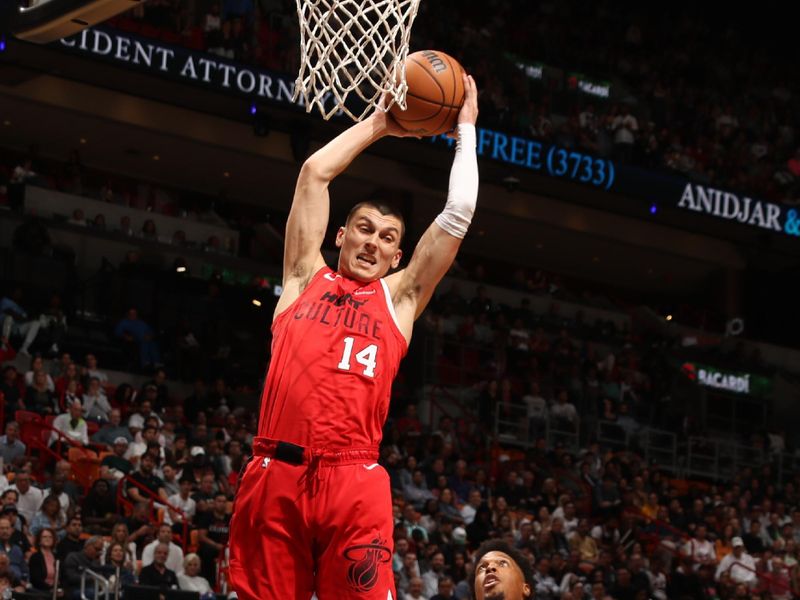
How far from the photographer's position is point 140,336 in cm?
1661

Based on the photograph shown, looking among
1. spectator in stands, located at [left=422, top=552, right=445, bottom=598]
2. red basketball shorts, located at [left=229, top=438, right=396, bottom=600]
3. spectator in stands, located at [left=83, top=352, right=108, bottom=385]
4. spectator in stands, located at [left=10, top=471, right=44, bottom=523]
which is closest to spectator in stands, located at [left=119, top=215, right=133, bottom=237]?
spectator in stands, located at [left=83, top=352, right=108, bottom=385]

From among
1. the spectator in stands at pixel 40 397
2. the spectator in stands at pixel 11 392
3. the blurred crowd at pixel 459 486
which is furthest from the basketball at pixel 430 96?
the spectator in stands at pixel 40 397

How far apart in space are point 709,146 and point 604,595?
11.8m

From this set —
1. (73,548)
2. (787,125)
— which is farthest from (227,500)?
(787,125)

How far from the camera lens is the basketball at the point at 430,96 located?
4715 millimetres

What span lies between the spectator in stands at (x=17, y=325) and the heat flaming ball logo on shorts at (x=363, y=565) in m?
11.7

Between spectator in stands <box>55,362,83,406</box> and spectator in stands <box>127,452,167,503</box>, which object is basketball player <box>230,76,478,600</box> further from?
spectator in stands <box>55,362,83,406</box>

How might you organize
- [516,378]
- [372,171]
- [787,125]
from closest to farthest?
[516,378] < [372,171] < [787,125]

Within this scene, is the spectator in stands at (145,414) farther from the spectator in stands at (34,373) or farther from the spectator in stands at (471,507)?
the spectator in stands at (471,507)

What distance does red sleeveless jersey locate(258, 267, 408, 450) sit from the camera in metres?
4.29

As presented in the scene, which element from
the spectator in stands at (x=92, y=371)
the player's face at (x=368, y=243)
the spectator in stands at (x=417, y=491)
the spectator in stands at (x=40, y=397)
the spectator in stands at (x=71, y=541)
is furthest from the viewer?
the spectator in stands at (x=417, y=491)

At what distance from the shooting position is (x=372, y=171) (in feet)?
68.1

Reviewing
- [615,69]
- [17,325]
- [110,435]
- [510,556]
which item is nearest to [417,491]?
[110,435]

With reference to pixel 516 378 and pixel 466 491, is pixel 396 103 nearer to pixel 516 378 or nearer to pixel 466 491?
pixel 466 491
